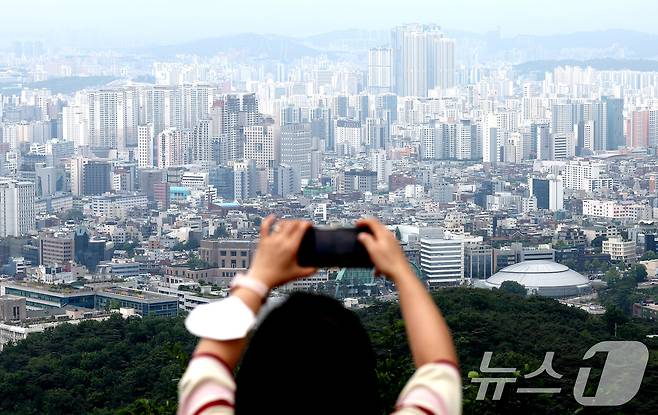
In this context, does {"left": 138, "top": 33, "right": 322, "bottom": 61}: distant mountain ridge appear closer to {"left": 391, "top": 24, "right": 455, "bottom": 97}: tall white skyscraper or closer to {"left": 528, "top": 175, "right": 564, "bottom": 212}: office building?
{"left": 391, "top": 24, "right": 455, "bottom": 97}: tall white skyscraper

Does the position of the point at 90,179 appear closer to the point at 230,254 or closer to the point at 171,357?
the point at 230,254

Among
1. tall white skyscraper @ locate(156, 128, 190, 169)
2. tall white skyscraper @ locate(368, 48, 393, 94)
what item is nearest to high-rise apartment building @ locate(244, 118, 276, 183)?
tall white skyscraper @ locate(156, 128, 190, 169)

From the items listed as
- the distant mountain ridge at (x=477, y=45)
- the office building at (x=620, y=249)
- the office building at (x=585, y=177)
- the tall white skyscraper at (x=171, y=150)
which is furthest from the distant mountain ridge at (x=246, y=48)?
the office building at (x=620, y=249)

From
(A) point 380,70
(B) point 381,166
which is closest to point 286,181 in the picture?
(B) point 381,166

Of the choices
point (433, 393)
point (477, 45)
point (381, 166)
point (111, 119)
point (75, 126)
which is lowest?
point (381, 166)

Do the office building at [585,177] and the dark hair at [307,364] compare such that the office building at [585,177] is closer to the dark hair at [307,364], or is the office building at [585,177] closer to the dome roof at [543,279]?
the dome roof at [543,279]

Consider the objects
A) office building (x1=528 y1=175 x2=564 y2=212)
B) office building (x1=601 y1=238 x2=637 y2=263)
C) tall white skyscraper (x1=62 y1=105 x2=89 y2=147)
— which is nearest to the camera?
office building (x1=601 y1=238 x2=637 y2=263)
